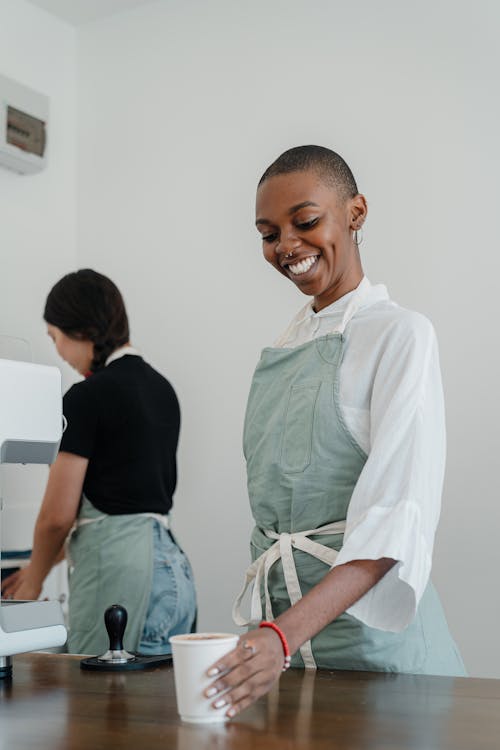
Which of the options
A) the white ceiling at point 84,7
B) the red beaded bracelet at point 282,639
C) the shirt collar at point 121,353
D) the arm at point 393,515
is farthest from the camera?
the white ceiling at point 84,7

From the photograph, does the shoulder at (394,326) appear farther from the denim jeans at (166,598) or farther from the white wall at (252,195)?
the white wall at (252,195)

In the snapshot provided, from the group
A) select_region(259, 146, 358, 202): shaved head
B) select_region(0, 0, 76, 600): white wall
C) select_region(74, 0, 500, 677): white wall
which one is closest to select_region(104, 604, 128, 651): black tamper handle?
select_region(259, 146, 358, 202): shaved head

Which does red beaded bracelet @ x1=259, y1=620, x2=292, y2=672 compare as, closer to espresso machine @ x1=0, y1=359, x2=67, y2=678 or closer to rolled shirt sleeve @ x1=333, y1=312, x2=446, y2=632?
rolled shirt sleeve @ x1=333, y1=312, x2=446, y2=632

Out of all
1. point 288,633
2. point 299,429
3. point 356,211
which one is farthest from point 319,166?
point 288,633

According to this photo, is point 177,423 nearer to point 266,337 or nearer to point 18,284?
point 266,337

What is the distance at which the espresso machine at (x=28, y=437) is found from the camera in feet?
4.58

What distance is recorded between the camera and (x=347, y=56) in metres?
2.96

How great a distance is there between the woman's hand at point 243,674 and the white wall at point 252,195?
5.55 ft

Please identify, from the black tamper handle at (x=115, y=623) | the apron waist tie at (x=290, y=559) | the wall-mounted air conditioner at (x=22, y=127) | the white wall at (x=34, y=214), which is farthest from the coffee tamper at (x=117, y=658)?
the wall-mounted air conditioner at (x=22, y=127)

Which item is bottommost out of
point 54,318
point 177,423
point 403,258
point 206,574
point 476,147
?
point 206,574

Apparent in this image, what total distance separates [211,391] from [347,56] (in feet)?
Answer: 3.70

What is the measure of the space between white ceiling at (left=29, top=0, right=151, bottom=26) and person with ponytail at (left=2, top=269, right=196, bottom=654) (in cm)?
157

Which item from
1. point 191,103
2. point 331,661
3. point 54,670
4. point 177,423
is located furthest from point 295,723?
point 191,103

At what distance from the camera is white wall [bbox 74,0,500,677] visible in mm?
2672
